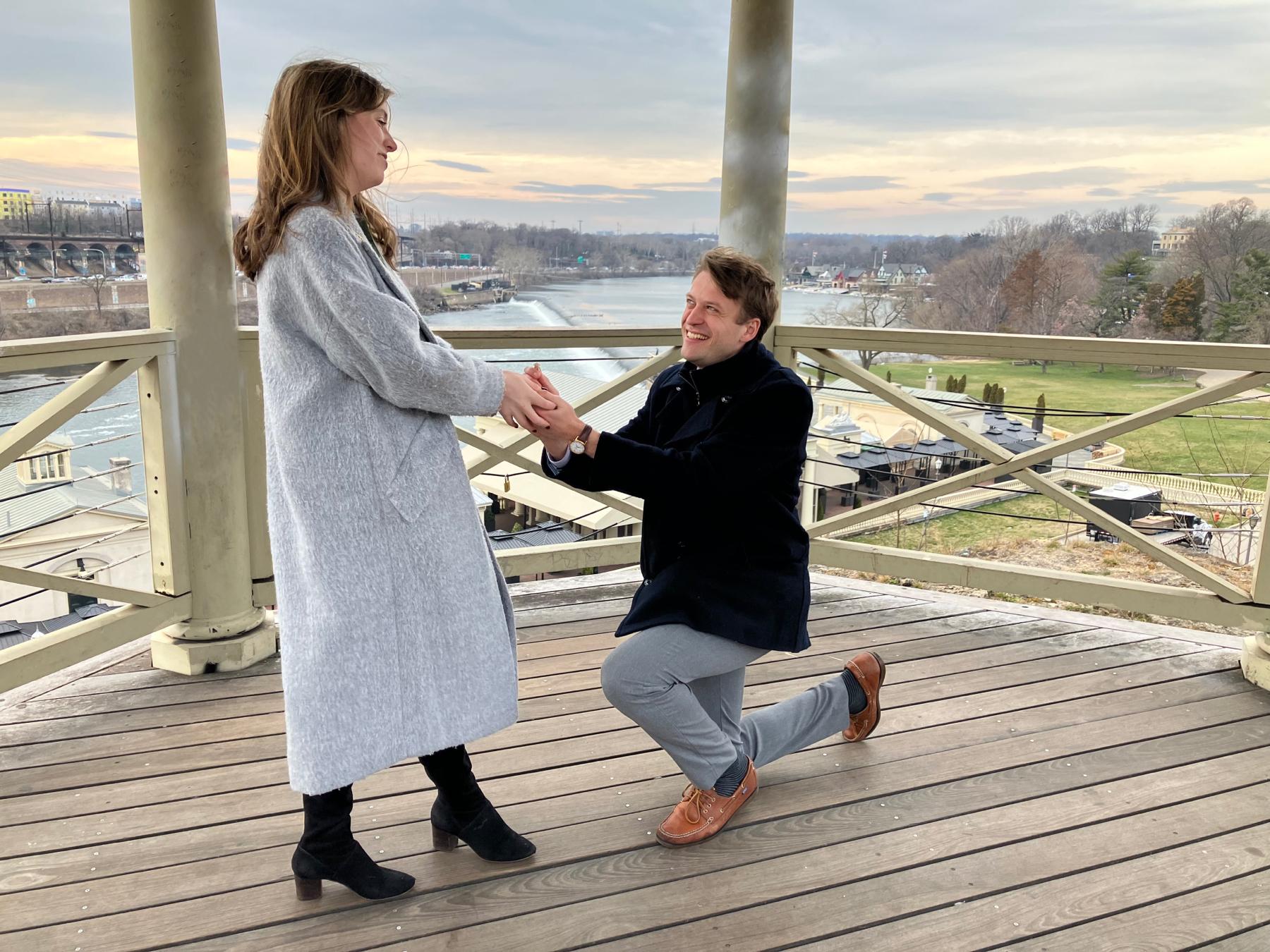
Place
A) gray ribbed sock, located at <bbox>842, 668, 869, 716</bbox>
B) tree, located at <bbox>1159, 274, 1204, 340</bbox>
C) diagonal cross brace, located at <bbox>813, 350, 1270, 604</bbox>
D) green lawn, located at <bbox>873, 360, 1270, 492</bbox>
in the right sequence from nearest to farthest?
gray ribbed sock, located at <bbox>842, 668, 869, 716</bbox>
diagonal cross brace, located at <bbox>813, 350, 1270, 604</bbox>
green lawn, located at <bbox>873, 360, 1270, 492</bbox>
tree, located at <bbox>1159, 274, 1204, 340</bbox>

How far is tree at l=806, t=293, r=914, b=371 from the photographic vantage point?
3.50 m

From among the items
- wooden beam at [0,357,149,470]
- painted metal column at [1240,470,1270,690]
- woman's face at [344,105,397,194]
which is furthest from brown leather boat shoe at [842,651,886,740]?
wooden beam at [0,357,149,470]

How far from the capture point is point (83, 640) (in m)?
2.63

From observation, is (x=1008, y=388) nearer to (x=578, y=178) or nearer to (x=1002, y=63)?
(x=1002, y=63)

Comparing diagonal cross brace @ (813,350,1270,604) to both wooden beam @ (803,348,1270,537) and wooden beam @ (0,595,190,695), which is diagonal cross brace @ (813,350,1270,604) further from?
wooden beam @ (0,595,190,695)

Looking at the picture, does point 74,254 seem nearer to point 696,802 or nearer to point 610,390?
point 610,390

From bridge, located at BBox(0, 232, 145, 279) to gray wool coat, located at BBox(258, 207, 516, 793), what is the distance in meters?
1.47

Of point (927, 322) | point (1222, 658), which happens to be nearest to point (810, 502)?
point (927, 322)

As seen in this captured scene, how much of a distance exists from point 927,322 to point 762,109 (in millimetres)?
1033

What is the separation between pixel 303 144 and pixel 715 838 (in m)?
1.59

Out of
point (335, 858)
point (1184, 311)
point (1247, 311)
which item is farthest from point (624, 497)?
point (1247, 311)

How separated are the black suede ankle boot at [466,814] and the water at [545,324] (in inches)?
44.6

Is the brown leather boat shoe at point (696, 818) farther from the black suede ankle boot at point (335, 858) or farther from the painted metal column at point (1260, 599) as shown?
the painted metal column at point (1260, 599)

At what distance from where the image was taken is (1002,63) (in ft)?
14.3
